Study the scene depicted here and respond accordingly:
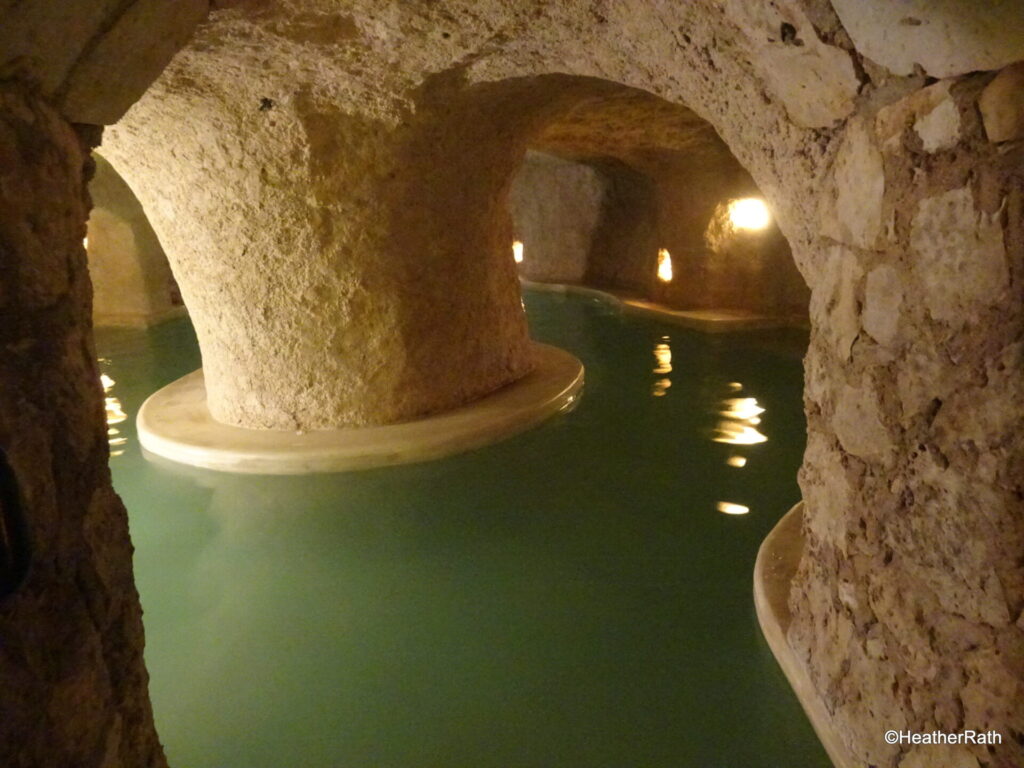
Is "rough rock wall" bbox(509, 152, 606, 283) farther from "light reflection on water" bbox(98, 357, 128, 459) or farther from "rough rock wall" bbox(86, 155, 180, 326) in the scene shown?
"light reflection on water" bbox(98, 357, 128, 459)

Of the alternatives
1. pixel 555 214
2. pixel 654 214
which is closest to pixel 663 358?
pixel 654 214

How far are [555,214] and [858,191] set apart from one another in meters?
11.3

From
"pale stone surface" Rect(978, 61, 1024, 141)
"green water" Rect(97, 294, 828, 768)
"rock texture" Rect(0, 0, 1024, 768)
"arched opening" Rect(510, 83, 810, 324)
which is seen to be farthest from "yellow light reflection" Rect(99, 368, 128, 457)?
"pale stone surface" Rect(978, 61, 1024, 141)

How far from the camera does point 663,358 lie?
706 centimetres

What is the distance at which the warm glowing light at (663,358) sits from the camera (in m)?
6.56

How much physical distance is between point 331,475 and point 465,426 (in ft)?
3.00

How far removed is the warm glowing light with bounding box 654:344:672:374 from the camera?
656 cm

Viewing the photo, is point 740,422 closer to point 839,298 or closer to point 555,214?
point 839,298

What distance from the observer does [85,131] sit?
1551mm

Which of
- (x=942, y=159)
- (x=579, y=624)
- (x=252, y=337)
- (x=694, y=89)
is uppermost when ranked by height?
(x=694, y=89)

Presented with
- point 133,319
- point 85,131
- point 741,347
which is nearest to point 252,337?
point 85,131

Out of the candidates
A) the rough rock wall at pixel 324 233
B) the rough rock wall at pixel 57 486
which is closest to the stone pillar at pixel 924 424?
the rough rock wall at pixel 57 486

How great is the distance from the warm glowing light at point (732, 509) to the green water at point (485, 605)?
43 millimetres

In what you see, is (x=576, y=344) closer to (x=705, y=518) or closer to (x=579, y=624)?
Answer: (x=705, y=518)
